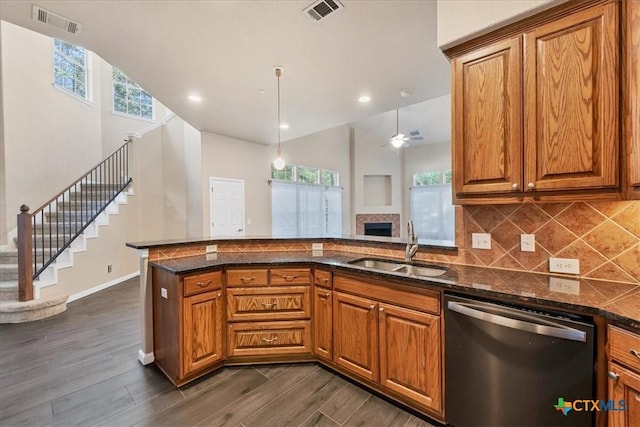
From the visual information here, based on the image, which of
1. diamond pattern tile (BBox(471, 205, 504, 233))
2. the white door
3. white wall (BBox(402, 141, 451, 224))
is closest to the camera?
diamond pattern tile (BBox(471, 205, 504, 233))

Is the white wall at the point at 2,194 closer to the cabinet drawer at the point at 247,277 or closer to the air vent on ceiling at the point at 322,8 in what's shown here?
the cabinet drawer at the point at 247,277

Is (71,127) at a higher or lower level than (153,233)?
higher

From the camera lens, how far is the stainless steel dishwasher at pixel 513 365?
1294 millimetres

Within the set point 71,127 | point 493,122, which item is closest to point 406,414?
point 493,122

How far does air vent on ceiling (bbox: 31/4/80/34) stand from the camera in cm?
223

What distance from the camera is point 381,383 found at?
2.05 meters

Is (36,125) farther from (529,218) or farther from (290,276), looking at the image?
(529,218)

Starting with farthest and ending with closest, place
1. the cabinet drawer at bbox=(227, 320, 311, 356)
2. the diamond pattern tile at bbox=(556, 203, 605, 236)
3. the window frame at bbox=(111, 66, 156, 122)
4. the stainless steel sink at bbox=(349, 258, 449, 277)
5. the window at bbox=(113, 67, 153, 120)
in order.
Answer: the window at bbox=(113, 67, 153, 120) < the window frame at bbox=(111, 66, 156, 122) < the cabinet drawer at bbox=(227, 320, 311, 356) < the stainless steel sink at bbox=(349, 258, 449, 277) < the diamond pattern tile at bbox=(556, 203, 605, 236)

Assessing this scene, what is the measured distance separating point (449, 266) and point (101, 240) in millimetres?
5726

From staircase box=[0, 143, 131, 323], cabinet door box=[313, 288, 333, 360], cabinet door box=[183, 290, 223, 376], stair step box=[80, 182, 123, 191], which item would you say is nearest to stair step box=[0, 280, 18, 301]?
A: staircase box=[0, 143, 131, 323]

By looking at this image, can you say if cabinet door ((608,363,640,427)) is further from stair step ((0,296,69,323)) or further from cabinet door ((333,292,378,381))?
stair step ((0,296,69,323))

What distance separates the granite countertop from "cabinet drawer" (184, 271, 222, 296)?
0.20 ft

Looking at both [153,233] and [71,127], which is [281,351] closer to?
[153,233]

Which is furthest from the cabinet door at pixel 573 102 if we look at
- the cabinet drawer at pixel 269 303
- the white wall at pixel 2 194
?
the white wall at pixel 2 194
